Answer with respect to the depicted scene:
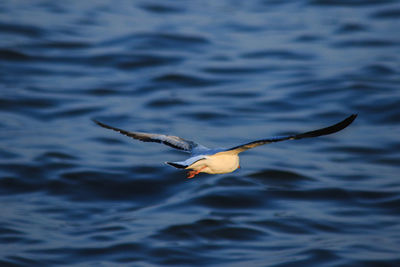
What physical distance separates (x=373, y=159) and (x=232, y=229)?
4016 mm

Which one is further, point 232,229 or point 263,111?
point 263,111

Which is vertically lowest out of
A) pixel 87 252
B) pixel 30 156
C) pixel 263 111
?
pixel 87 252

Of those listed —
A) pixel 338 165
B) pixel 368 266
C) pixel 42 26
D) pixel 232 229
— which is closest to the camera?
pixel 368 266

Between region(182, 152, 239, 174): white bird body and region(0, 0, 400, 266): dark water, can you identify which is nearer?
region(182, 152, 239, 174): white bird body

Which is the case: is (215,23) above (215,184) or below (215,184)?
above

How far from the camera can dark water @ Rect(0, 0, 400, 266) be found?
10750 mm

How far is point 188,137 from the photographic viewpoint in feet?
46.0

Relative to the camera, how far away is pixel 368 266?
9.90m

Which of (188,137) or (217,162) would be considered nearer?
(217,162)

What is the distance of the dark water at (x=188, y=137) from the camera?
10.8 m

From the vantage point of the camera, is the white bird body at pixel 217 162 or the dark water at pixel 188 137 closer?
the white bird body at pixel 217 162

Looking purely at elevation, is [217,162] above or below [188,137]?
below

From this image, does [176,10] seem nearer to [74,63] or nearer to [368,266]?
[74,63]

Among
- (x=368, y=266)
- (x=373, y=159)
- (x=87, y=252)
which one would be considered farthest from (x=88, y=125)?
(x=368, y=266)
